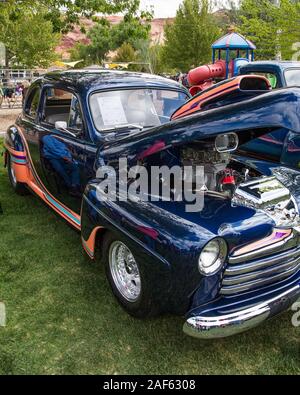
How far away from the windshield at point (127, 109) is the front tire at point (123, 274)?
127 centimetres

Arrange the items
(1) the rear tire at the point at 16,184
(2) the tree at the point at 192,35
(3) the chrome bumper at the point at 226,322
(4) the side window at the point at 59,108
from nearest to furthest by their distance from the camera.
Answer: (3) the chrome bumper at the point at 226,322 → (4) the side window at the point at 59,108 → (1) the rear tire at the point at 16,184 → (2) the tree at the point at 192,35

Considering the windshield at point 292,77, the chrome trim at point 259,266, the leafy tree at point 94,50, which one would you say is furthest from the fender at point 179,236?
the leafy tree at point 94,50

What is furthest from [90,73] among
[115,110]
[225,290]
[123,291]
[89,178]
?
[225,290]

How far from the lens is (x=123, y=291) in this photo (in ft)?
9.89

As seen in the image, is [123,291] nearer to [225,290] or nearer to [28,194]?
[225,290]

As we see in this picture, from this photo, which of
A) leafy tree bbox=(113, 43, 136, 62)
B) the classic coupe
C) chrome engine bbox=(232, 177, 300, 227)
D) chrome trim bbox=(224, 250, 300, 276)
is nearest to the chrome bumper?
the classic coupe

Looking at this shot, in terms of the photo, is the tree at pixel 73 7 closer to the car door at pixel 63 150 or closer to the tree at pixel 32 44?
the car door at pixel 63 150

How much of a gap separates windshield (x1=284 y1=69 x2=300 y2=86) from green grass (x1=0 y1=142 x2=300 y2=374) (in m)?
3.90

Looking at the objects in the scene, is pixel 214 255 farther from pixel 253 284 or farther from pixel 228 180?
pixel 228 180

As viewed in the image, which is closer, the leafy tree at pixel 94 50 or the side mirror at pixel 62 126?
the side mirror at pixel 62 126

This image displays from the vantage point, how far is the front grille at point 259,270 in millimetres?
2375

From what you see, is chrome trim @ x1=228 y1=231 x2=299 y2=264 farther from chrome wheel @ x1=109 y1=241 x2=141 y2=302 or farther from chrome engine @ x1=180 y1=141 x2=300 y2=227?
chrome wheel @ x1=109 y1=241 x2=141 y2=302

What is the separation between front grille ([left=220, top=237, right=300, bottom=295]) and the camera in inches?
93.5

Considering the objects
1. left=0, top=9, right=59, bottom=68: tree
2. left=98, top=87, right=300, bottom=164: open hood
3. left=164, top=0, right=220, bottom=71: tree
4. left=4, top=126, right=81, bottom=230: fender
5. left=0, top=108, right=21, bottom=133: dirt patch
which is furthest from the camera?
left=0, top=9, right=59, bottom=68: tree
